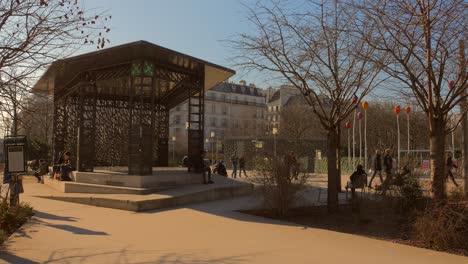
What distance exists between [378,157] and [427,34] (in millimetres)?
9044

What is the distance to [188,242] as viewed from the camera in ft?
25.3

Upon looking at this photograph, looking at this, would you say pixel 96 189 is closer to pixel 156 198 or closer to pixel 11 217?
pixel 156 198

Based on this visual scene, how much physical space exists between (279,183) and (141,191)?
480cm

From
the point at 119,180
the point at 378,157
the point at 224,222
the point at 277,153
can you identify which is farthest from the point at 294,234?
the point at 378,157

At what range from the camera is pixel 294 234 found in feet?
27.8

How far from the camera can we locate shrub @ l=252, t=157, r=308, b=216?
403 inches

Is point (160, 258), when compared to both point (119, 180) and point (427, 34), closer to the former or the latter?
point (427, 34)

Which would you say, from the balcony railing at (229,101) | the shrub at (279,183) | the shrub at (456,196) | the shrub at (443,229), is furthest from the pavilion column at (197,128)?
the balcony railing at (229,101)

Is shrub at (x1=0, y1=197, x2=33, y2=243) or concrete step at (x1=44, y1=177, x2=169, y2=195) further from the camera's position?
concrete step at (x1=44, y1=177, x2=169, y2=195)

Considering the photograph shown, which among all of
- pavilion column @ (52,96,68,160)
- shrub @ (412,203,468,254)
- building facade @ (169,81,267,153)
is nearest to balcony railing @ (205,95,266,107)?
building facade @ (169,81,267,153)

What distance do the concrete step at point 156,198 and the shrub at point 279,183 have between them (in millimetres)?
2962

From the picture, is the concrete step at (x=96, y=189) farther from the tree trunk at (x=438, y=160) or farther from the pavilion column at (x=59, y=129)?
the tree trunk at (x=438, y=160)

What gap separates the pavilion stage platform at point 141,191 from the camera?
1202 centimetres

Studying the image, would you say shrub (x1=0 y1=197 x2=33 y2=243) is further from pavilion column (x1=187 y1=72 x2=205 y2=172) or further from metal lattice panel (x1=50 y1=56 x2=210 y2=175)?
pavilion column (x1=187 y1=72 x2=205 y2=172)
